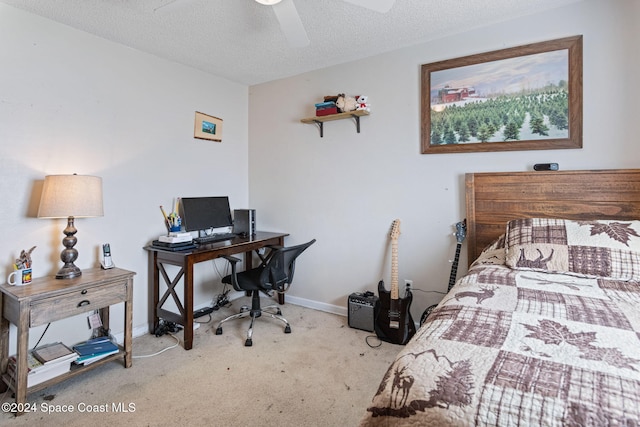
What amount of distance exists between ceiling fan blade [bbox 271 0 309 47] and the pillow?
1.79 meters

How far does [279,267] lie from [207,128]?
5.32 feet

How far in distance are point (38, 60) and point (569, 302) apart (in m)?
3.29

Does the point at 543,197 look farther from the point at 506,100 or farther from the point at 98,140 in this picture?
the point at 98,140

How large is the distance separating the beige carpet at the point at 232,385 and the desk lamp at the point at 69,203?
769 millimetres

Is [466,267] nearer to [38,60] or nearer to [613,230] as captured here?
[613,230]

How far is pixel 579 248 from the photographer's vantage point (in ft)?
5.74

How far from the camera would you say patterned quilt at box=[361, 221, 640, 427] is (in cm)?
69

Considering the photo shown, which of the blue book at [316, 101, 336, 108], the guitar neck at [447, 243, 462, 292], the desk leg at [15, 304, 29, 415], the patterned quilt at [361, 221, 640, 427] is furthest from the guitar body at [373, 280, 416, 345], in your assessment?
the desk leg at [15, 304, 29, 415]

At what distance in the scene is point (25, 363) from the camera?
5.72ft

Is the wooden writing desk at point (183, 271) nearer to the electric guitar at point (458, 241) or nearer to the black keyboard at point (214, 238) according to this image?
the black keyboard at point (214, 238)

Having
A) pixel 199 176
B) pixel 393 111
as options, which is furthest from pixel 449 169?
pixel 199 176

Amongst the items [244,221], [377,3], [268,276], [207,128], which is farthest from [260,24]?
[268,276]

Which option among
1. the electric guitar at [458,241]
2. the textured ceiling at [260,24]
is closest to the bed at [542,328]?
the electric guitar at [458,241]

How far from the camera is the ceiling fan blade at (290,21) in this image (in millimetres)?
1694
